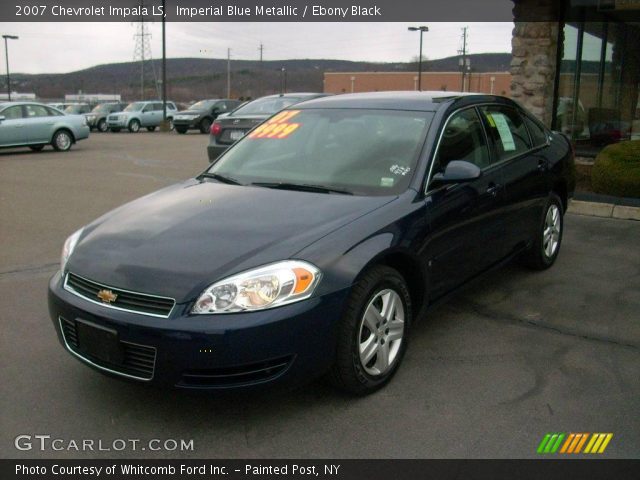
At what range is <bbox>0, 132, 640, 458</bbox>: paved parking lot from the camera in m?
3.13

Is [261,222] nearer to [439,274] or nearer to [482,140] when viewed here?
[439,274]

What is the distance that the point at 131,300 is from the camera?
312cm

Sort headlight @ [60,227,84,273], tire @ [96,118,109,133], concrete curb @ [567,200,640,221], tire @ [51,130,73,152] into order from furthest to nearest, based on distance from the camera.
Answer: tire @ [96,118,109,133] → tire @ [51,130,73,152] → concrete curb @ [567,200,640,221] → headlight @ [60,227,84,273]

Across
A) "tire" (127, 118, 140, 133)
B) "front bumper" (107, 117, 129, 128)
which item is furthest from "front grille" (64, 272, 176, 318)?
"tire" (127, 118, 140, 133)

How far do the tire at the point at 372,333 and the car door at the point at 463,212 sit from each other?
40cm

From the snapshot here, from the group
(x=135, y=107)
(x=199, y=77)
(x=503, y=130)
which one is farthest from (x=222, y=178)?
(x=199, y=77)

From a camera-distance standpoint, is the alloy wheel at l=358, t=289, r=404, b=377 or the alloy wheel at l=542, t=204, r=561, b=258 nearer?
the alloy wheel at l=358, t=289, r=404, b=377

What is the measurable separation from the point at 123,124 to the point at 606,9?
25058 millimetres

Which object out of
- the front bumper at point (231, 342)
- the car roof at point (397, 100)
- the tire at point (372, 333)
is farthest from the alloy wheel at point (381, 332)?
the car roof at point (397, 100)

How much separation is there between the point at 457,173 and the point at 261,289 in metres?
1.58

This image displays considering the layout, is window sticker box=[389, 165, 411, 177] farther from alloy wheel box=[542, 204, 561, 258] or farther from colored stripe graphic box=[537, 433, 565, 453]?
alloy wheel box=[542, 204, 561, 258]

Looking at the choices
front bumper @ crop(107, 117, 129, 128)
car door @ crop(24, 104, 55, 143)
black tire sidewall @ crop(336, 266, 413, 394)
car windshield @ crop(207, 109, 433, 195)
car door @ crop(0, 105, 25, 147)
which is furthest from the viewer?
front bumper @ crop(107, 117, 129, 128)

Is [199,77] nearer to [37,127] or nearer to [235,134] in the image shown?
[37,127]

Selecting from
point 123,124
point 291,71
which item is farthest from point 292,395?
point 291,71
